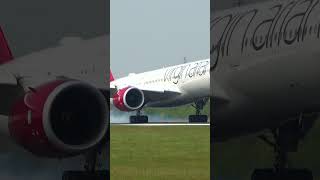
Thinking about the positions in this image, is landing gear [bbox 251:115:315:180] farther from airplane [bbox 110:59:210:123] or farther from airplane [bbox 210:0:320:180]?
airplane [bbox 110:59:210:123]

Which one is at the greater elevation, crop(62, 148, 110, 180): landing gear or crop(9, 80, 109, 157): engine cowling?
crop(9, 80, 109, 157): engine cowling

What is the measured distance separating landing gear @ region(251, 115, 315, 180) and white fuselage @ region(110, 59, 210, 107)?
89.8 feet

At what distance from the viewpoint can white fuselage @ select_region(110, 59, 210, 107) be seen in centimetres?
3794

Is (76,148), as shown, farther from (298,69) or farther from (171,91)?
(171,91)

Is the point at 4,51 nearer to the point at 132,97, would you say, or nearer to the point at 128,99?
the point at 128,99

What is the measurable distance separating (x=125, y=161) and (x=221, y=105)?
29.4 feet

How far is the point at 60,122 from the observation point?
24.7ft

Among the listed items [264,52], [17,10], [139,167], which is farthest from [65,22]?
[139,167]

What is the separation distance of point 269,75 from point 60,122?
2692 mm

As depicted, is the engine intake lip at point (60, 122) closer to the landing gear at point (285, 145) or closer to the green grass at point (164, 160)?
the landing gear at point (285, 145)

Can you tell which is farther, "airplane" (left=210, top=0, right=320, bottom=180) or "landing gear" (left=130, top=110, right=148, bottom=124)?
"landing gear" (left=130, top=110, right=148, bottom=124)

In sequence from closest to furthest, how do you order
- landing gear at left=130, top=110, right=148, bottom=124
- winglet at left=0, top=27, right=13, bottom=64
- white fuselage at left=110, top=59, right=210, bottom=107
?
winglet at left=0, top=27, right=13, bottom=64 < white fuselage at left=110, top=59, right=210, bottom=107 < landing gear at left=130, top=110, right=148, bottom=124

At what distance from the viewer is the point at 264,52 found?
865cm

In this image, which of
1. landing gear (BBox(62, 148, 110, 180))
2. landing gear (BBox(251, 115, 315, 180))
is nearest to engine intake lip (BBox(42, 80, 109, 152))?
landing gear (BBox(62, 148, 110, 180))
